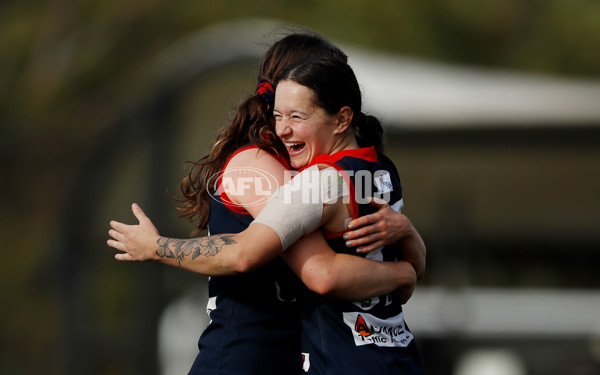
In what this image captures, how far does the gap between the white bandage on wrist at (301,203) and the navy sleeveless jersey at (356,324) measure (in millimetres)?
58

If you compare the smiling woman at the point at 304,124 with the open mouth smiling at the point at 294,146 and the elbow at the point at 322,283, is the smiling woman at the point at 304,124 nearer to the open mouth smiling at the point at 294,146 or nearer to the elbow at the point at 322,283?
the open mouth smiling at the point at 294,146

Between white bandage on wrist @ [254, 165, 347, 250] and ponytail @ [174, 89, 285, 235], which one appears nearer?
white bandage on wrist @ [254, 165, 347, 250]

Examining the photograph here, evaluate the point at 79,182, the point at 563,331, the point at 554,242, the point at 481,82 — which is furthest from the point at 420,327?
the point at 554,242

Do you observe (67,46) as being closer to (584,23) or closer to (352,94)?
(584,23)

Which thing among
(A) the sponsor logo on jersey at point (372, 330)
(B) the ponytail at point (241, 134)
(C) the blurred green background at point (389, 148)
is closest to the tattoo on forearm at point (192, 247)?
(B) the ponytail at point (241, 134)

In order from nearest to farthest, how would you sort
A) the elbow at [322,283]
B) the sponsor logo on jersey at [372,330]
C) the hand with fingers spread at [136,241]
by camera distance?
the elbow at [322,283], the sponsor logo on jersey at [372,330], the hand with fingers spread at [136,241]

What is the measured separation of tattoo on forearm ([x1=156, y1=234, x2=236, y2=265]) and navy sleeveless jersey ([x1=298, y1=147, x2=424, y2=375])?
32 cm

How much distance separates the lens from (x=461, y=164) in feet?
48.5

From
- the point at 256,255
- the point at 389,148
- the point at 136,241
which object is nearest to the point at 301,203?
the point at 256,255

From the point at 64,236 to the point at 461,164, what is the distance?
691cm

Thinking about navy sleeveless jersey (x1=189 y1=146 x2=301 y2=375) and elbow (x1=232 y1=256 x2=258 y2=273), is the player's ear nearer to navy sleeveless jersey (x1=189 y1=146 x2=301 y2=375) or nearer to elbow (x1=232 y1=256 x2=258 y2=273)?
navy sleeveless jersey (x1=189 y1=146 x2=301 y2=375)

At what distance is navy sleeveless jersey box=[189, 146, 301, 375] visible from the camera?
112 inches

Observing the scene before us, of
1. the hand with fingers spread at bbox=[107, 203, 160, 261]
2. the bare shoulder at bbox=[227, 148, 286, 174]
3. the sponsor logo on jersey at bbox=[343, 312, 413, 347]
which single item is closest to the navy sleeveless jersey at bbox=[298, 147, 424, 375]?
the sponsor logo on jersey at bbox=[343, 312, 413, 347]

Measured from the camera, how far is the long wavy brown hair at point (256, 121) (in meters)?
2.96
